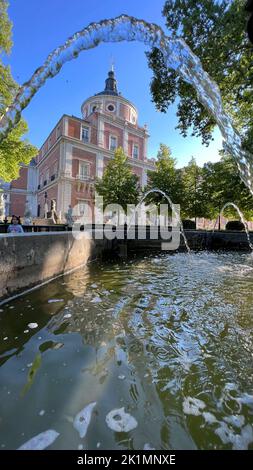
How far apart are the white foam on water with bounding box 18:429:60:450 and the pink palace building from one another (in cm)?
2624

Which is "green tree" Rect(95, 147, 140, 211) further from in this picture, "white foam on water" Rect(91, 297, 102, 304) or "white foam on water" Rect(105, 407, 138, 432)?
"white foam on water" Rect(105, 407, 138, 432)

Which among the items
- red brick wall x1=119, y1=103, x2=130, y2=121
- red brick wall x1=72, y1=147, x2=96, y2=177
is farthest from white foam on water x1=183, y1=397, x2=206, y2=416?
red brick wall x1=119, y1=103, x2=130, y2=121

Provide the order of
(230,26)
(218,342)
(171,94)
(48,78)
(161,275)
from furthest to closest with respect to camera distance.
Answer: (171,94)
(230,26)
(161,275)
(48,78)
(218,342)

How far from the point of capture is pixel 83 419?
1433 millimetres

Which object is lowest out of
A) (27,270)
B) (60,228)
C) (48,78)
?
(27,270)

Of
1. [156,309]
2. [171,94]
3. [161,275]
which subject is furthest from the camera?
[171,94]

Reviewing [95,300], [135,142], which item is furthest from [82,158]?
[95,300]

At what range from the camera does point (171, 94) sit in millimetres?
10039

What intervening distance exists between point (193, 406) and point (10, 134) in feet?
42.5

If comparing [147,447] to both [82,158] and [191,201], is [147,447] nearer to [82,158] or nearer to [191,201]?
[191,201]

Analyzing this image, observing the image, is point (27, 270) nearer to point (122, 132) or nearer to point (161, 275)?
point (161, 275)

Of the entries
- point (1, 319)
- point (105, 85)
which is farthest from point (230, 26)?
point (105, 85)

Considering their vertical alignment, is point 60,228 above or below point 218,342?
above
